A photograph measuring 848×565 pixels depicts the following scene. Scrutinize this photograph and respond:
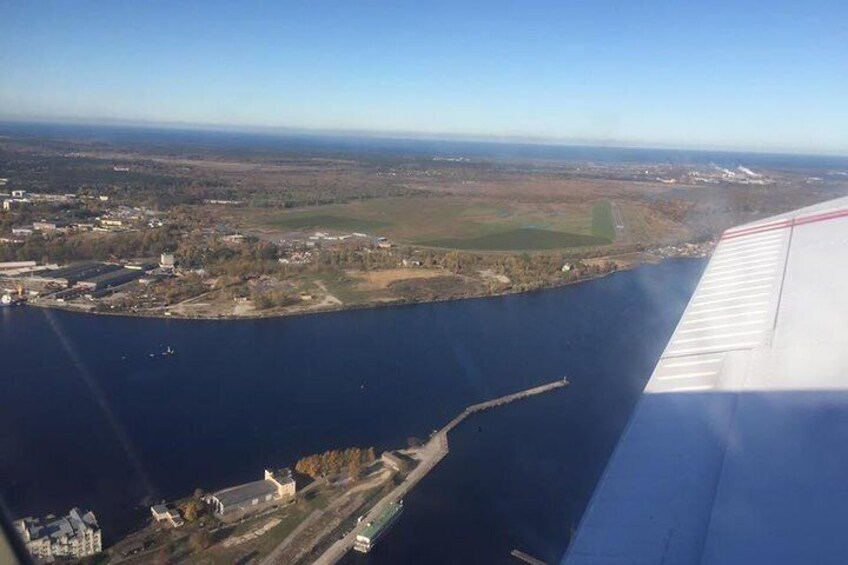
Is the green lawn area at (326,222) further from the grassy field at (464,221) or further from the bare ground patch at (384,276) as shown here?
the bare ground patch at (384,276)

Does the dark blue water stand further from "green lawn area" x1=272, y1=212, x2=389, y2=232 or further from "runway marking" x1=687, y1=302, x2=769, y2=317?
"green lawn area" x1=272, y1=212, x2=389, y2=232

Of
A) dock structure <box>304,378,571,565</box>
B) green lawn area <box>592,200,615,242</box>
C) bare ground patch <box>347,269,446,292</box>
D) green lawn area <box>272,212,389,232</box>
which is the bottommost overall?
dock structure <box>304,378,571,565</box>

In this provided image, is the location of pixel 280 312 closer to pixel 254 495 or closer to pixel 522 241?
pixel 254 495

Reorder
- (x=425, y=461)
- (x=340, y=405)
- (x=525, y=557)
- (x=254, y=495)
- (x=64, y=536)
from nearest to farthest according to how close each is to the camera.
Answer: (x=64, y=536) < (x=525, y=557) < (x=254, y=495) < (x=425, y=461) < (x=340, y=405)

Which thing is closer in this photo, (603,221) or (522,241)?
(522,241)

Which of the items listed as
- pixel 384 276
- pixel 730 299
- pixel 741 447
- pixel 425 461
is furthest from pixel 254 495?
pixel 384 276

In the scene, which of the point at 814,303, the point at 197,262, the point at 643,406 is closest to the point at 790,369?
the point at 643,406

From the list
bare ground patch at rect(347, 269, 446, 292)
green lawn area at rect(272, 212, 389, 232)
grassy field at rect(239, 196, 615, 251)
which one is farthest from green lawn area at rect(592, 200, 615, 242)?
green lawn area at rect(272, 212, 389, 232)

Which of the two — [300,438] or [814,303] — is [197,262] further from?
[814,303]
